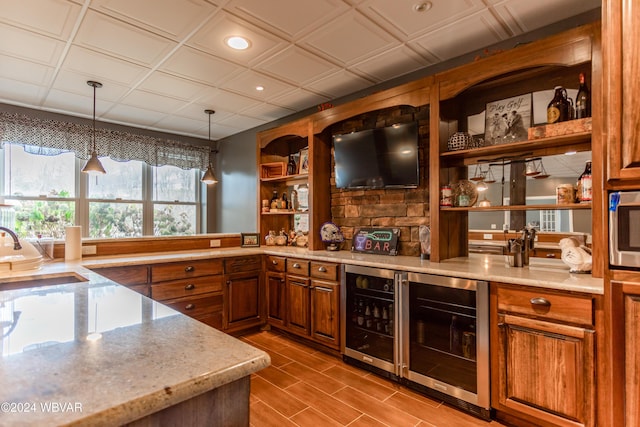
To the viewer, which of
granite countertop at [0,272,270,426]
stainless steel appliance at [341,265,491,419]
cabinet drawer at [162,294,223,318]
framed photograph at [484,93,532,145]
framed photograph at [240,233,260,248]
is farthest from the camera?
framed photograph at [240,233,260,248]

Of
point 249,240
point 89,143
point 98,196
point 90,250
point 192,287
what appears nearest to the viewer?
point 90,250

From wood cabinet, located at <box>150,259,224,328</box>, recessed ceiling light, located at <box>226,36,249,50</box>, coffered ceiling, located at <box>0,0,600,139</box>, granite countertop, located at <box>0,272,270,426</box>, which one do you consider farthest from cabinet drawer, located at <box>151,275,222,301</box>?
recessed ceiling light, located at <box>226,36,249,50</box>

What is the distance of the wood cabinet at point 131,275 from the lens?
2723 millimetres

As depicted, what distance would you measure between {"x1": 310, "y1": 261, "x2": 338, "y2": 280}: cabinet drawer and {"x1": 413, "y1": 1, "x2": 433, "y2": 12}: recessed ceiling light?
6.76ft

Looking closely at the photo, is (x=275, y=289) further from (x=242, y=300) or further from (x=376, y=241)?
(x=376, y=241)

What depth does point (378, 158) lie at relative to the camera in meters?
3.25

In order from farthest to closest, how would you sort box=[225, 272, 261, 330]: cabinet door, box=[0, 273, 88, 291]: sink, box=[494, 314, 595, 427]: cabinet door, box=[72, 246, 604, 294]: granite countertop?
box=[225, 272, 261, 330]: cabinet door < box=[0, 273, 88, 291]: sink < box=[72, 246, 604, 294]: granite countertop < box=[494, 314, 595, 427]: cabinet door

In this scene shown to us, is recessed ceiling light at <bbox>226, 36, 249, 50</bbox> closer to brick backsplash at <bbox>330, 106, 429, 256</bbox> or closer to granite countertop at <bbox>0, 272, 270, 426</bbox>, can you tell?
brick backsplash at <bbox>330, 106, 429, 256</bbox>

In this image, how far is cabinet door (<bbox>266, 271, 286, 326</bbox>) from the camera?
3.51 meters

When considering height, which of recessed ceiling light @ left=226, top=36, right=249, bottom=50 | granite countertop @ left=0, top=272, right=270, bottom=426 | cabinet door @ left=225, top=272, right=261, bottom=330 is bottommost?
cabinet door @ left=225, top=272, right=261, bottom=330

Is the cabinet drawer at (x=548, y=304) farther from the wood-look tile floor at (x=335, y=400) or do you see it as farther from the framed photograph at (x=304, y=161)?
the framed photograph at (x=304, y=161)

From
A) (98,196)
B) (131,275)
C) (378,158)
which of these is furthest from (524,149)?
(98,196)

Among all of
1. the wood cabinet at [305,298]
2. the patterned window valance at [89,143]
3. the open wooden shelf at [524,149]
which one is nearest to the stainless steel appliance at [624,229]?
the open wooden shelf at [524,149]

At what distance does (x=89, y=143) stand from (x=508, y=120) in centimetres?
506
